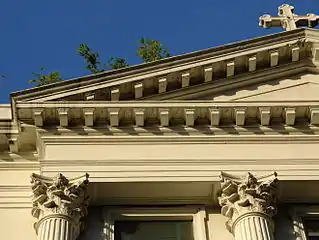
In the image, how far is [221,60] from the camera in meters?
19.2

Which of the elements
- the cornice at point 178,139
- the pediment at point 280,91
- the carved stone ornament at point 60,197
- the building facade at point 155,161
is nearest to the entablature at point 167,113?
the building facade at point 155,161

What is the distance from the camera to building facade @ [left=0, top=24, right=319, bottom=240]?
16.5 metres

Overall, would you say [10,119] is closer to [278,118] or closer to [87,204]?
[87,204]

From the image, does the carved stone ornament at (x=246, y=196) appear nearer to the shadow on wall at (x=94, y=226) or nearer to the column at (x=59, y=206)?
the shadow on wall at (x=94, y=226)

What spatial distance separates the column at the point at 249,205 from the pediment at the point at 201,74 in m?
2.97

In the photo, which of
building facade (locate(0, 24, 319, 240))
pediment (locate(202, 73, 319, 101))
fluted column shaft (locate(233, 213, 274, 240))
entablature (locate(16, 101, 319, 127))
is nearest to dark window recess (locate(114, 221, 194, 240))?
building facade (locate(0, 24, 319, 240))

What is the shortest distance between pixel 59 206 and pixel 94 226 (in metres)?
0.96

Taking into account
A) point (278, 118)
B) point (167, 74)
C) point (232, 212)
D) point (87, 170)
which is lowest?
point (232, 212)

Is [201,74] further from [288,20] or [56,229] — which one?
[56,229]

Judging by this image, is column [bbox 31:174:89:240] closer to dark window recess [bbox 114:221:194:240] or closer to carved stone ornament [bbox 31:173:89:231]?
carved stone ornament [bbox 31:173:89:231]

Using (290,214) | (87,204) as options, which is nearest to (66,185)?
(87,204)

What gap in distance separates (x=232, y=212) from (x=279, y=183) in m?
1.27

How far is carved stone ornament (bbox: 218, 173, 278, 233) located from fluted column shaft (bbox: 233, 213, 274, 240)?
0.27 feet

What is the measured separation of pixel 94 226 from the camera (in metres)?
16.6
